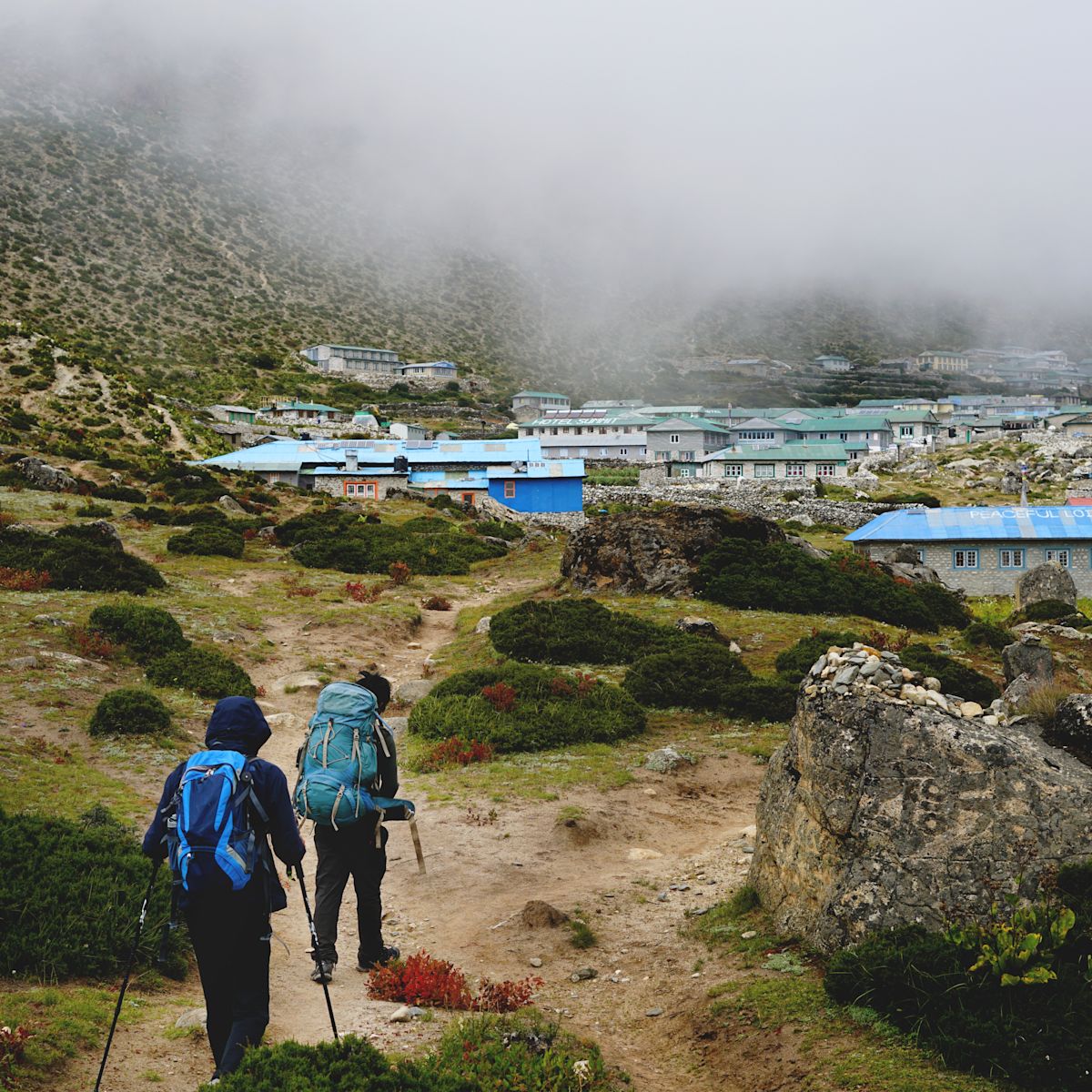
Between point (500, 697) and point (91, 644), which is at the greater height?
point (91, 644)

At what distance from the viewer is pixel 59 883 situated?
817 centimetres

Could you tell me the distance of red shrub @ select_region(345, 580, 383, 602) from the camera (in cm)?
2891

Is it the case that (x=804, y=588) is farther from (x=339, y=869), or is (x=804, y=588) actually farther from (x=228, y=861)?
(x=228, y=861)

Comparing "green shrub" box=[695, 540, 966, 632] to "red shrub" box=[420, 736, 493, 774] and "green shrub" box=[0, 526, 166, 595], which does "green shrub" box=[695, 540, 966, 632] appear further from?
"green shrub" box=[0, 526, 166, 595]

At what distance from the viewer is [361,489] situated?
2569 inches

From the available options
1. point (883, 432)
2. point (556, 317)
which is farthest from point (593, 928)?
point (556, 317)

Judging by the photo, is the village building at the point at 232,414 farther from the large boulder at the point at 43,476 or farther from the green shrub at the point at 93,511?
the green shrub at the point at 93,511

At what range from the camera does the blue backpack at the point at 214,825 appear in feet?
18.7

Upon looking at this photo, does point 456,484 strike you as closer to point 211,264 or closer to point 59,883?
point 59,883

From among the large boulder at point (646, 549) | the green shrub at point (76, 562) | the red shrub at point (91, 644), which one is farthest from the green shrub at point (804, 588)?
the red shrub at point (91, 644)

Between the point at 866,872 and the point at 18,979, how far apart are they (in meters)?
6.49

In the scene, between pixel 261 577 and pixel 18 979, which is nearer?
pixel 18 979

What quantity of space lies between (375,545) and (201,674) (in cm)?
2005

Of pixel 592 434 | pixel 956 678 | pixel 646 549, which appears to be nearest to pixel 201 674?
pixel 956 678
